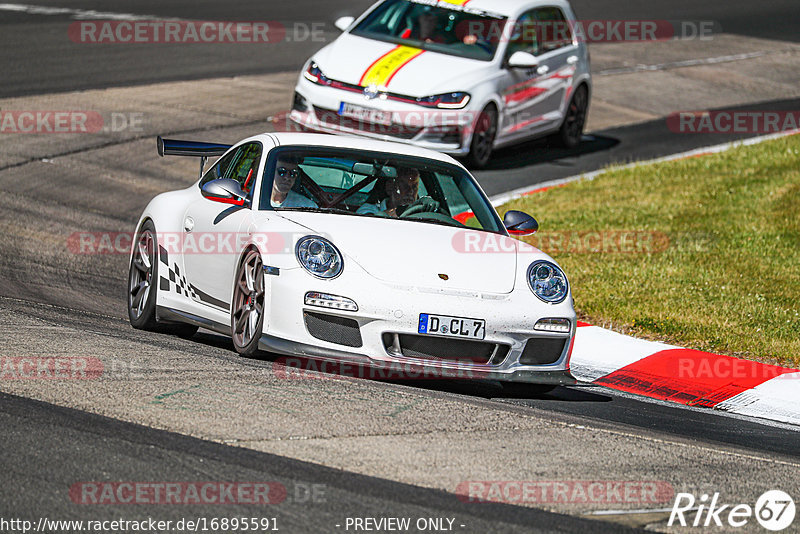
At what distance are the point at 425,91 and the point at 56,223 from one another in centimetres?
435

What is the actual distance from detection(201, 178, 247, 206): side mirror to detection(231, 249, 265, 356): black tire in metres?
0.51

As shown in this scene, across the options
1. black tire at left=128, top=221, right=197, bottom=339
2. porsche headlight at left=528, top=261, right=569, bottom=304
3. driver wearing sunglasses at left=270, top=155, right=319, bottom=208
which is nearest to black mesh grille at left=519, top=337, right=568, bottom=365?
porsche headlight at left=528, top=261, right=569, bottom=304

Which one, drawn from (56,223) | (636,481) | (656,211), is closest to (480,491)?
(636,481)

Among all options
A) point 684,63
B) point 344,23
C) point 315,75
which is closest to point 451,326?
point 315,75

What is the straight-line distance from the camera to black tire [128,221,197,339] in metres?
8.75

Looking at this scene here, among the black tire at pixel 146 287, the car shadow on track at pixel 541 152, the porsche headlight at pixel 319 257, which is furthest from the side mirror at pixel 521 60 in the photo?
the porsche headlight at pixel 319 257

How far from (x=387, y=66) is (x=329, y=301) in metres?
7.50

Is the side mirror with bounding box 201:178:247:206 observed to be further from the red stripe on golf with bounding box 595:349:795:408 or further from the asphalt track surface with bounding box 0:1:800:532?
the red stripe on golf with bounding box 595:349:795:408

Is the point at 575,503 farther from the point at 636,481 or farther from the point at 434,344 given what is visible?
the point at 434,344

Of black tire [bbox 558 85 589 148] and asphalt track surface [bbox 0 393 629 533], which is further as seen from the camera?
black tire [bbox 558 85 589 148]

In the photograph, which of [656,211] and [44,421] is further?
[656,211]

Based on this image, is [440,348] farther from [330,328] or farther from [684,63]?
[684,63]

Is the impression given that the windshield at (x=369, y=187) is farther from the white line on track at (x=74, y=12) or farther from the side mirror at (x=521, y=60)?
the white line on track at (x=74, y=12)

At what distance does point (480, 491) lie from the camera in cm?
543
